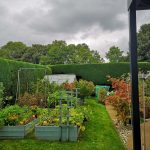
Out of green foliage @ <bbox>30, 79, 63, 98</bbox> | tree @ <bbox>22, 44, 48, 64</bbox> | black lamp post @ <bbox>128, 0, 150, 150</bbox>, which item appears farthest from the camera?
tree @ <bbox>22, 44, 48, 64</bbox>

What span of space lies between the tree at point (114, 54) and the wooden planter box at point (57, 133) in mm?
36254

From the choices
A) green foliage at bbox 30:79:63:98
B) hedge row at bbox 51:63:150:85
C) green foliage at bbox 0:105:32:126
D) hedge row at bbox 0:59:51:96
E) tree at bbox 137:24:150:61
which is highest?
tree at bbox 137:24:150:61

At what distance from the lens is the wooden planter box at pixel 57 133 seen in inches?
303

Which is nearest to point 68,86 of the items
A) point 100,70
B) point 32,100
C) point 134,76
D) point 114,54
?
point 32,100

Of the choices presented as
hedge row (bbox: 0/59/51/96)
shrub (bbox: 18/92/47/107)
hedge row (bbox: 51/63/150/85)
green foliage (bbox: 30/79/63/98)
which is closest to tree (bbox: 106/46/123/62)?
hedge row (bbox: 51/63/150/85)

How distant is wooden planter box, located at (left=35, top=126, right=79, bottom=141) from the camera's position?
7.71 meters

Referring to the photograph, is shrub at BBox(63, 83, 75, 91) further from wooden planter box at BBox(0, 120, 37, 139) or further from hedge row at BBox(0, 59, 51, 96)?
wooden planter box at BBox(0, 120, 37, 139)

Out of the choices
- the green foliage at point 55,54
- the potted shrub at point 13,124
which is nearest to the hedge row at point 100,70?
the potted shrub at point 13,124

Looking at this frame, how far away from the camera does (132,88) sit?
527 centimetres

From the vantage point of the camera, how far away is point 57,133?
777cm

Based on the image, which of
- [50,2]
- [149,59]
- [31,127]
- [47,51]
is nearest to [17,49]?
[47,51]

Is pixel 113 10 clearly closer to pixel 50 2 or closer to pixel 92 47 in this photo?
pixel 50 2

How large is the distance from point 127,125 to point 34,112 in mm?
3219

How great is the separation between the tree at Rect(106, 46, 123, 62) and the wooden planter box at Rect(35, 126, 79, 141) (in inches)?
1427
